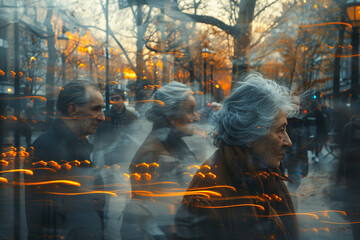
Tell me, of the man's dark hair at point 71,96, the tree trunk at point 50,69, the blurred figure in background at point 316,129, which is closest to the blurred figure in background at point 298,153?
the blurred figure in background at point 316,129

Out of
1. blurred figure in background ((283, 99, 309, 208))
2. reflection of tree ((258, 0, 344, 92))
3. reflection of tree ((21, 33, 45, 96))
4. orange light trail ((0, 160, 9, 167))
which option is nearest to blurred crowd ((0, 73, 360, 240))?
orange light trail ((0, 160, 9, 167))

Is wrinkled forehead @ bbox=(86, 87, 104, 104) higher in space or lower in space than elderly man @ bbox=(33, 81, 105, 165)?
higher

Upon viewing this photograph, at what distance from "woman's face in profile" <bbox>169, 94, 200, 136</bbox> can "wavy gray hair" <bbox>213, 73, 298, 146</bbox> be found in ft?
1.03

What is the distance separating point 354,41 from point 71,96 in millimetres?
2188

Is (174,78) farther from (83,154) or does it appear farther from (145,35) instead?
(83,154)

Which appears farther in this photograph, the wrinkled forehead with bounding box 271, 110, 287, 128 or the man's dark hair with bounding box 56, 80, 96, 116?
the man's dark hair with bounding box 56, 80, 96, 116

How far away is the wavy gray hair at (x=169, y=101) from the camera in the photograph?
1.57 metres

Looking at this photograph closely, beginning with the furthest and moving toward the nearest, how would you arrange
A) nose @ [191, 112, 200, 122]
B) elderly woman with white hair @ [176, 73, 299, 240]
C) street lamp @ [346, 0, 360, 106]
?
street lamp @ [346, 0, 360, 106] → nose @ [191, 112, 200, 122] → elderly woman with white hair @ [176, 73, 299, 240]

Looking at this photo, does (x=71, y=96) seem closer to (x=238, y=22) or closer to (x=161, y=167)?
(x=161, y=167)

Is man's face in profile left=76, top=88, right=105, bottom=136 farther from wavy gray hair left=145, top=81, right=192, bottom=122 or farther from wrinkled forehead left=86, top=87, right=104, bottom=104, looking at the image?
wavy gray hair left=145, top=81, right=192, bottom=122

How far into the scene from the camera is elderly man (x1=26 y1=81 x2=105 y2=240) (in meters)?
1.42

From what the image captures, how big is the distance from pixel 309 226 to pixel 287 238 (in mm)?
409

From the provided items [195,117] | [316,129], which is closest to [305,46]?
[316,129]

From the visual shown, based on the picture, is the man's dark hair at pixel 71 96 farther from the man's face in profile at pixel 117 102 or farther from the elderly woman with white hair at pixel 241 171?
the elderly woman with white hair at pixel 241 171
